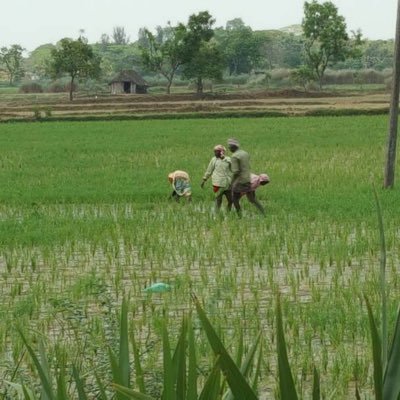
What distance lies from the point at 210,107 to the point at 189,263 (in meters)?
32.9

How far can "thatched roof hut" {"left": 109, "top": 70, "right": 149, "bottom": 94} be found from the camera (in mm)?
65938

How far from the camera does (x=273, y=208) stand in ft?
40.8

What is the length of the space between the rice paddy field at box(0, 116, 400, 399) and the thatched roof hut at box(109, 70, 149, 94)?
45.6 metres

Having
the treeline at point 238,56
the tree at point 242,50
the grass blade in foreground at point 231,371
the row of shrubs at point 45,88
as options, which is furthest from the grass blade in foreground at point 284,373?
the tree at point 242,50

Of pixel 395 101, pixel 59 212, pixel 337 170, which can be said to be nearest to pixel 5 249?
pixel 59 212

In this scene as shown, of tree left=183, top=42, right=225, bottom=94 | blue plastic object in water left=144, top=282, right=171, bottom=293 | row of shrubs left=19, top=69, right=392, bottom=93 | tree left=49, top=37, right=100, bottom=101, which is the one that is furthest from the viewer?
row of shrubs left=19, top=69, right=392, bottom=93

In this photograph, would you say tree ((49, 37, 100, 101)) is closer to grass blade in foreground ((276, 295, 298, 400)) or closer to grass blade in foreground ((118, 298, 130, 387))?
grass blade in foreground ((118, 298, 130, 387))

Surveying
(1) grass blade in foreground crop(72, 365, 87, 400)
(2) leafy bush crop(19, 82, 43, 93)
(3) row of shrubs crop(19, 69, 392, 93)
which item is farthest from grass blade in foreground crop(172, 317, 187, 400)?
(2) leafy bush crop(19, 82, 43, 93)

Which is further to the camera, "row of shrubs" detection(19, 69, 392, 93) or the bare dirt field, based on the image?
"row of shrubs" detection(19, 69, 392, 93)

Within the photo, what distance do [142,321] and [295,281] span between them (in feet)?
6.06

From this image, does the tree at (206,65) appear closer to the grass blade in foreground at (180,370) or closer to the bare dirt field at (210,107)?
the bare dirt field at (210,107)

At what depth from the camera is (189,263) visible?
909cm

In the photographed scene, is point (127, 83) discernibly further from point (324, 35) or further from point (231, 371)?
point (231, 371)

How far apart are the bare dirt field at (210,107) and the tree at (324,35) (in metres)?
11.2
